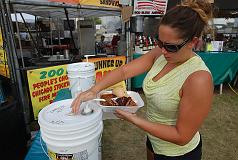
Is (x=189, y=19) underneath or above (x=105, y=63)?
above

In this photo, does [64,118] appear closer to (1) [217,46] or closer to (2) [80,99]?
(2) [80,99]

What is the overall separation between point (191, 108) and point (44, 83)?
111 inches

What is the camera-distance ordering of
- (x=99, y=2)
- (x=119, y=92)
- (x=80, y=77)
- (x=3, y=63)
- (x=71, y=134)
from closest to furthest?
1. (x=71, y=134)
2. (x=119, y=92)
3. (x=80, y=77)
4. (x=3, y=63)
5. (x=99, y=2)

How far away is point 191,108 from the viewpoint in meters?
0.94

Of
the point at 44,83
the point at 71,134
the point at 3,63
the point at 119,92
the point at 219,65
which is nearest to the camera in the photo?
the point at 71,134

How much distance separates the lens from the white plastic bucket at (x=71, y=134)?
0.92 m

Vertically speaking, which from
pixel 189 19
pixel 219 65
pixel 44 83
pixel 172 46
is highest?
pixel 189 19

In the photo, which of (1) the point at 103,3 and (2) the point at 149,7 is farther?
(2) the point at 149,7

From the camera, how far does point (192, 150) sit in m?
1.22

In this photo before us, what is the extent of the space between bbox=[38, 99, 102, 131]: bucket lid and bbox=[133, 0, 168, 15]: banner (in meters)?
4.44

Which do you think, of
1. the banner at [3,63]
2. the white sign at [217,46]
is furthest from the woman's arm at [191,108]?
the white sign at [217,46]

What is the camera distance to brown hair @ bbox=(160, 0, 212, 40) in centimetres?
98

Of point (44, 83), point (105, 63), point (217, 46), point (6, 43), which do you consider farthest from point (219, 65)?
point (6, 43)

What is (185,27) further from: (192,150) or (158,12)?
(158,12)
